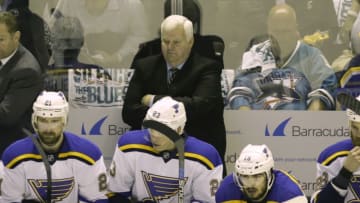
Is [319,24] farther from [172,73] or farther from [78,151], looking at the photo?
[78,151]

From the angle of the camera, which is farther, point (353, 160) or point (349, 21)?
point (349, 21)

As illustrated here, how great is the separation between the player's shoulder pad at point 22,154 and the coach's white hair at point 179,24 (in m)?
1.33

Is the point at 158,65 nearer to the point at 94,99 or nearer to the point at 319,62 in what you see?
the point at 94,99

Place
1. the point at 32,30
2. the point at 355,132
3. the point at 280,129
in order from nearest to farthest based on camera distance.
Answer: the point at 355,132 → the point at 32,30 → the point at 280,129

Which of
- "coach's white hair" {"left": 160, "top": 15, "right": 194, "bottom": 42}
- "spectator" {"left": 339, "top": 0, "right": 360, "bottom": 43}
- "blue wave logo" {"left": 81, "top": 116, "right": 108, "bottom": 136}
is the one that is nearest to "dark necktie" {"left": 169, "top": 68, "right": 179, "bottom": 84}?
"coach's white hair" {"left": 160, "top": 15, "right": 194, "bottom": 42}

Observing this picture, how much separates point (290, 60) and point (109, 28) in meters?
1.27

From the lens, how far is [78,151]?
18.9ft

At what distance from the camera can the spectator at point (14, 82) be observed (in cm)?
659

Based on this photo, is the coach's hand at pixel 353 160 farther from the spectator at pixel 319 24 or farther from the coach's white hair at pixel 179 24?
the spectator at pixel 319 24

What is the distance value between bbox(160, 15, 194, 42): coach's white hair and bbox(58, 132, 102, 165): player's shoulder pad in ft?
3.77

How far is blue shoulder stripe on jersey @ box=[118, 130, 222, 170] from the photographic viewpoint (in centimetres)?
573

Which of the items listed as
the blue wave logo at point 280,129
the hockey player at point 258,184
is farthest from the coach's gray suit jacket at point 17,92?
the hockey player at point 258,184

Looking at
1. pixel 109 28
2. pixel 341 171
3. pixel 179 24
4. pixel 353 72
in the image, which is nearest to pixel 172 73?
pixel 179 24

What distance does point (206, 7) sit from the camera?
23.5ft
